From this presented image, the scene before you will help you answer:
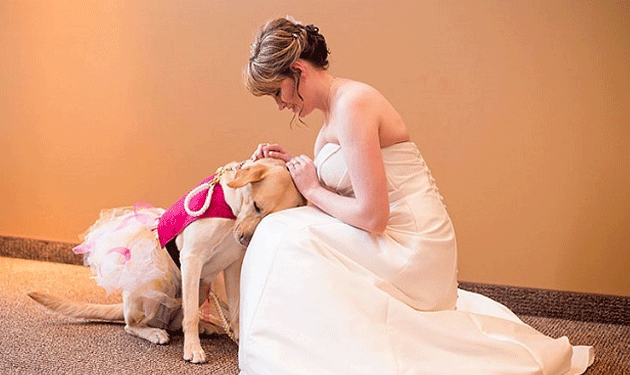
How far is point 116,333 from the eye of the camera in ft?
9.39

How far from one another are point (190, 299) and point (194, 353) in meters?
0.18

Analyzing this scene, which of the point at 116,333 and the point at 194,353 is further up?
the point at 194,353

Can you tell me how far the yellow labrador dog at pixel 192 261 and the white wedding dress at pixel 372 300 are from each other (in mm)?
150

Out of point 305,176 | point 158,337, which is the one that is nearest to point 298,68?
point 305,176

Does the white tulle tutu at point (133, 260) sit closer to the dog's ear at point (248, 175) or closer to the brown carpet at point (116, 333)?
the brown carpet at point (116, 333)

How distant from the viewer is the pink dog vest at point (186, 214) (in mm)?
2564

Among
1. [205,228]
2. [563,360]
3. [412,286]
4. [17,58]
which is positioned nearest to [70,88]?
[17,58]

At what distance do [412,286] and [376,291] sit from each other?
0.14 metres

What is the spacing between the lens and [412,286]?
219 centimetres

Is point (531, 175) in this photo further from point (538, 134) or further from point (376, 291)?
point (376, 291)

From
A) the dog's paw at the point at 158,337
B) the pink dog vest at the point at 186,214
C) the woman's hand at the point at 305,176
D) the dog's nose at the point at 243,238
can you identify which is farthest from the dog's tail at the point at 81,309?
the woman's hand at the point at 305,176

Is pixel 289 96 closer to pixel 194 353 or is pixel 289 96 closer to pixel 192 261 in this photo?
pixel 192 261

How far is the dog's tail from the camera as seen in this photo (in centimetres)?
283

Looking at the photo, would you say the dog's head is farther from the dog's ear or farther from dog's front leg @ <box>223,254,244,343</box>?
dog's front leg @ <box>223,254,244,343</box>
